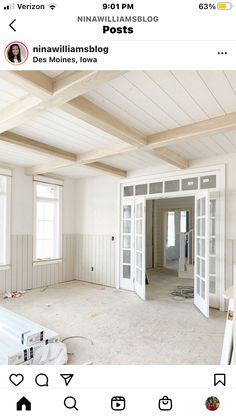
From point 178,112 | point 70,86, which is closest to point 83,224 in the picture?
point 178,112

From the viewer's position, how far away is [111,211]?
508 centimetres

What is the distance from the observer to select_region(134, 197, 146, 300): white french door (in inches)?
164

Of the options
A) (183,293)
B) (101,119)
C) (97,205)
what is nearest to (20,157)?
(97,205)

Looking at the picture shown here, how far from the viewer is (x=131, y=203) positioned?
4.77 m

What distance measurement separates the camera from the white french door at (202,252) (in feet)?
10.9

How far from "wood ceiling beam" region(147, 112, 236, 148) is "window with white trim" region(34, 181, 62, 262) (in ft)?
9.75

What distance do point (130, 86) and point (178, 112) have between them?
2.05ft

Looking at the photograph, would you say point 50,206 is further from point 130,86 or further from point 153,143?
point 130,86
